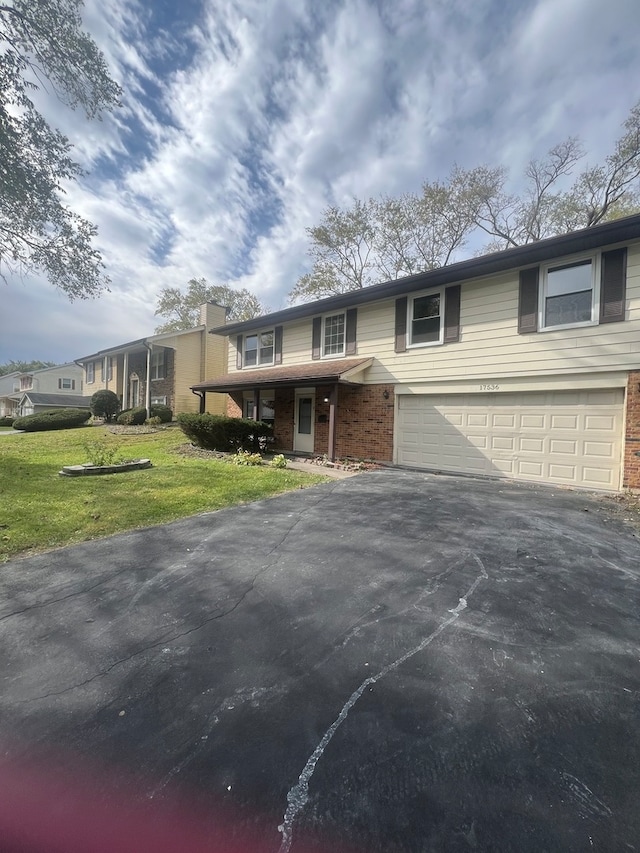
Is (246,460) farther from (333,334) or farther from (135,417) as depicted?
(135,417)

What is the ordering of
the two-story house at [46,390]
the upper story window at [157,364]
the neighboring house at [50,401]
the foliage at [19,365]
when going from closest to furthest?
the upper story window at [157,364] < the neighboring house at [50,401] < the two-story house at [46,390] < the foliage at [19,365]

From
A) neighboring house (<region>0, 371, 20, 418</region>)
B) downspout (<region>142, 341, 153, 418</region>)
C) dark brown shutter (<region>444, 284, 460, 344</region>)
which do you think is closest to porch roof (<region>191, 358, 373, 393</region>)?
dark brown shutter (<region>444, 284, 460, 344</region>)

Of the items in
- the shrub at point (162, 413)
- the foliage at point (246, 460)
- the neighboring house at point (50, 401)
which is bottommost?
the foliage at point (246, 460)

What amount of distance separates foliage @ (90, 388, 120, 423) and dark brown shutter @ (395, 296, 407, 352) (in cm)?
1763

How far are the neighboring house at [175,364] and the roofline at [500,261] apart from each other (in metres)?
9.67

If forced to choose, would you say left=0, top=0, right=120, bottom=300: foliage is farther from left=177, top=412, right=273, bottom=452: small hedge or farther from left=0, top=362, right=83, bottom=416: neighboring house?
left=0, top=362, right=83, bottom=416: neighboring house

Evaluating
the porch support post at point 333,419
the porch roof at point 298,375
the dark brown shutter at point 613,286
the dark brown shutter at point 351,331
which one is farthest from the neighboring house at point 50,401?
the dark brown shutter at point 613,286

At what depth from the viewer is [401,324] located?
10602mm

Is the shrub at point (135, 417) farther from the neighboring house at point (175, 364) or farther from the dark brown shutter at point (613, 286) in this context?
the dark brown shutter at point (613, 286)

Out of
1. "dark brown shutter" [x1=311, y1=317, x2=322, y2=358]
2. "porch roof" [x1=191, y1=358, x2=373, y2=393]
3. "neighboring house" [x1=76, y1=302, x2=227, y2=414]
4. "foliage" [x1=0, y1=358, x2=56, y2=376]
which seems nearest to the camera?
"porch roof" [x1=191, y1=358, x2=373, y2=393]

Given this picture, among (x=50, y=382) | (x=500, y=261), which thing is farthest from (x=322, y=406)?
(x=50, y=382)

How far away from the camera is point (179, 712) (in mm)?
1878

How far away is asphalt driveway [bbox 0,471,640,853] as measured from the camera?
136cm

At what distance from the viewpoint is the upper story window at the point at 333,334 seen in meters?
12.1
